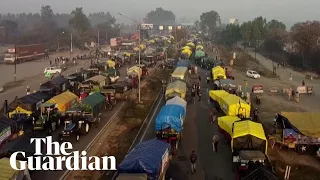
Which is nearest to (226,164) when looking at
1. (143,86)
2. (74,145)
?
(74,145)

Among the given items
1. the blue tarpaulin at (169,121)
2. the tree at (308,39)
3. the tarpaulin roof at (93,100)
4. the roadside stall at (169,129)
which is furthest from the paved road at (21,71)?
the tree at (308,39)

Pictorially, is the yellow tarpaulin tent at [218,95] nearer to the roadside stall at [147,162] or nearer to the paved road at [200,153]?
the paved road at [200,153]

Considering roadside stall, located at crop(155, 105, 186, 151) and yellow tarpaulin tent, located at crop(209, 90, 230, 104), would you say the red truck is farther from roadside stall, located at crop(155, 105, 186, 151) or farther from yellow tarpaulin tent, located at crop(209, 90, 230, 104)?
roadside stall, located at crop(155, 105, 186, 151)

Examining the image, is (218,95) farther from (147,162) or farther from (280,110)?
(147,162)

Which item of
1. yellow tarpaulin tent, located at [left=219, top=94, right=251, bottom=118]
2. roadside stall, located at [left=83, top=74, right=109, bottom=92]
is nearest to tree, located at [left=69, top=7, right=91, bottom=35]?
roadside stall, located at [left=83, top=74, right=109, bottom=92]

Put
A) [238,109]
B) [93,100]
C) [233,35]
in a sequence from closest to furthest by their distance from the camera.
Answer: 1. [238,109]
2. [93,100]
3. [233,35]

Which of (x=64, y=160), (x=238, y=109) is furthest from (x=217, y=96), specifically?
(x=64, y=160)
